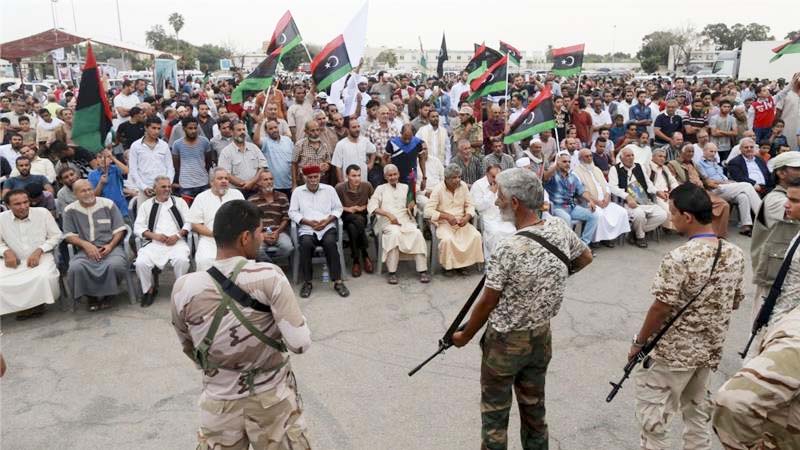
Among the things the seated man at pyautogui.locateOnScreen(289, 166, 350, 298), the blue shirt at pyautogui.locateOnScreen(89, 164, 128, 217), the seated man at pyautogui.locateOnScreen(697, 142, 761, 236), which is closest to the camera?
the seated man at pyautogui.locateOnScreen(289, 166, 350, 298)

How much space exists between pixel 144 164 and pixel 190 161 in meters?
0.59

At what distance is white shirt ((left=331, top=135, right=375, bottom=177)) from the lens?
819 centimetres

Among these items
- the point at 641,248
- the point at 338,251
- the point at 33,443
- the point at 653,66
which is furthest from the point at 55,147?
the point at 653,66

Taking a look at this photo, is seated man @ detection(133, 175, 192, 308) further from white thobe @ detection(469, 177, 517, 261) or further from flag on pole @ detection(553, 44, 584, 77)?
flag on pole @ detection(553, 44, 584, 77)

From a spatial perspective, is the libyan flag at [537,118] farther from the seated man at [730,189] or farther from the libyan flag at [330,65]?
the seated man at [730,189]

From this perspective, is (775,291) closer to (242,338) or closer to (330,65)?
(242,338)

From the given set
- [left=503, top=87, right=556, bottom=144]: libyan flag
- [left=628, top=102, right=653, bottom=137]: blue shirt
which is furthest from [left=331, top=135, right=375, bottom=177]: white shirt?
[left=628, top=102, right=653, bottom=137]: blue shirt

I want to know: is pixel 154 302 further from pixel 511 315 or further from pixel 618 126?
pixel 618 126

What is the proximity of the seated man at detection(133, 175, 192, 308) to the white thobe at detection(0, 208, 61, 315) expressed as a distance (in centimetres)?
85

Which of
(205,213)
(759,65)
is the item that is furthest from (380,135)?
(759,65)

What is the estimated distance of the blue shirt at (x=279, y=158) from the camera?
8.09 metres

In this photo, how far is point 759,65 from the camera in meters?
35.6

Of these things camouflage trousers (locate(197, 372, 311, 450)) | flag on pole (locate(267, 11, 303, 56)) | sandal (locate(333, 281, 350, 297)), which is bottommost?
sandal (locate(333, 281, 350, 297))

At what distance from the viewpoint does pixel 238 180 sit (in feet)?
24.8
